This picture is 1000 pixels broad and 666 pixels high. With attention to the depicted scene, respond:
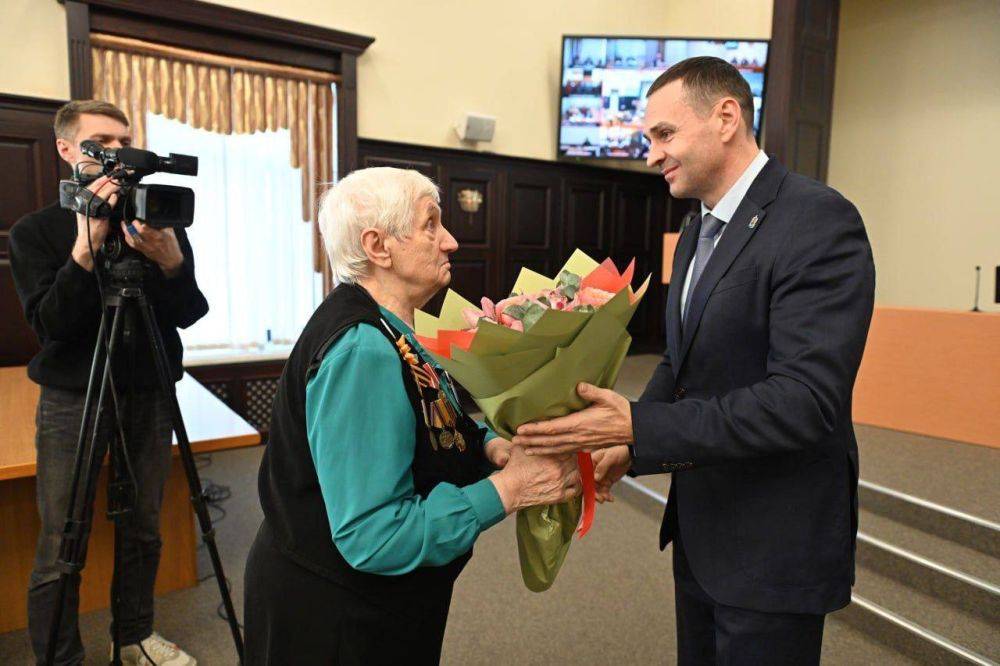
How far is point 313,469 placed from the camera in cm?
106

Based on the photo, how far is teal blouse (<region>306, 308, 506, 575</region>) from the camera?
3.18 feet

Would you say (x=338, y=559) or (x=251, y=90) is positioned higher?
(x=251, y=90)

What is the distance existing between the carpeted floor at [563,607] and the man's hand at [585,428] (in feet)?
5.03

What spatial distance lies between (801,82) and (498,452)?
4966 mm

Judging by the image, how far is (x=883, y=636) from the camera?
2332 mm

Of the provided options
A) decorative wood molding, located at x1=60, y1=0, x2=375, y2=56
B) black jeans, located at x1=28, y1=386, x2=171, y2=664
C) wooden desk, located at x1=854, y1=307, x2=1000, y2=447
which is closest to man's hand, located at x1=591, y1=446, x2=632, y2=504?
black jeans, located at x1=28, y1=386, x2=171, y2=664

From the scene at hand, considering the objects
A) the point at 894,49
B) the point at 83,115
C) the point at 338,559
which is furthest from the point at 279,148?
the point at 894,49

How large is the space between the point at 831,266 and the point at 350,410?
785mm

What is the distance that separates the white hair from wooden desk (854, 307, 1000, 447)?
340 cm

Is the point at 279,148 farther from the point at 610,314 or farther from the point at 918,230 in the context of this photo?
the point at 918,230

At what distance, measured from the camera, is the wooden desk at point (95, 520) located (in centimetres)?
235

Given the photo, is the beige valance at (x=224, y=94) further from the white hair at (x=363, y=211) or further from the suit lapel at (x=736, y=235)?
the suit lapel at (x=736, y=235)

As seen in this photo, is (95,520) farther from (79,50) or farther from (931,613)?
(931,613)

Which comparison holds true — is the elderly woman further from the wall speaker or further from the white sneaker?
the wall speaker
